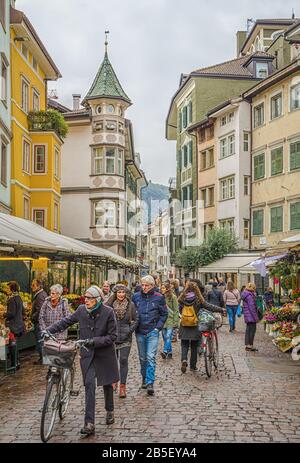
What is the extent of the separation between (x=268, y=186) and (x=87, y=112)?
14575mm

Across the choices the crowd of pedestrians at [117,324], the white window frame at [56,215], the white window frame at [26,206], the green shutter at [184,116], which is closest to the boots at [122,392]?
the crowd of pedestrians at [117,324]

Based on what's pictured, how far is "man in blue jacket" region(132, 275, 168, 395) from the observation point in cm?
1082

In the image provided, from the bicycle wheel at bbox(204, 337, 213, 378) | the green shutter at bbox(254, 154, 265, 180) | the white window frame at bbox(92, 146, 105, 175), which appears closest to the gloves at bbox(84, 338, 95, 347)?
the bicycle wheel at bbox(204, 337, 213, 378)

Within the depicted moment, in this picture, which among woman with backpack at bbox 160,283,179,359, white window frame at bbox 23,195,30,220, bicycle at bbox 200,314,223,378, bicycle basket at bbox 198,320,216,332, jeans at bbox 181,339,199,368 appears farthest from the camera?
white window frame at bbox 23,195,30,220

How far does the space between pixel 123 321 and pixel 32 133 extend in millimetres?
22845

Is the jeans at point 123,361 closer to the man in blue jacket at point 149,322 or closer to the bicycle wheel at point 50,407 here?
the man in blue jacket at point 149,322

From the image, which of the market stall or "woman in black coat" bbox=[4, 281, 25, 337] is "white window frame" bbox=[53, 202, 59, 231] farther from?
"woman in black coat" bbox=[4, 281, 25, 337]

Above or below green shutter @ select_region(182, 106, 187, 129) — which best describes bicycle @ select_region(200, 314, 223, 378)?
below

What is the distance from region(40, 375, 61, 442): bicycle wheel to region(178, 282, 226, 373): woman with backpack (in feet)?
15.7

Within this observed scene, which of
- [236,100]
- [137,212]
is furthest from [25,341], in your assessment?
[137,212]

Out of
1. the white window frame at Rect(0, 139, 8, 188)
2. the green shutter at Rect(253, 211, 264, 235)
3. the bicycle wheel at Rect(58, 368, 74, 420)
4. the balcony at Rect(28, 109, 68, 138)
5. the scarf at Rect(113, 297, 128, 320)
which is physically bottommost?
the bicycle wheel at Rect(58, 368, 74, 420)

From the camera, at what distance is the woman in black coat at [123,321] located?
10.4 metres

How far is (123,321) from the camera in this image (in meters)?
10.5

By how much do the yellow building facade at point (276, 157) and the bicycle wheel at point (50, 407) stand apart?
29.1m
